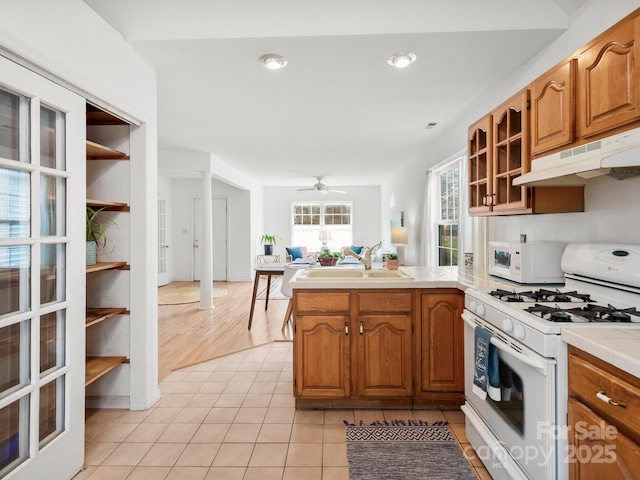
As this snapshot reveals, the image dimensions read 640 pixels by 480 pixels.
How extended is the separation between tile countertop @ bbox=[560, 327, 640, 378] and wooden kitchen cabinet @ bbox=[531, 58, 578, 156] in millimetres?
925

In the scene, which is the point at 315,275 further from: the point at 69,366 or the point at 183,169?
the point at 183,169

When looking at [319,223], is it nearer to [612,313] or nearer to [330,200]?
[330,200]

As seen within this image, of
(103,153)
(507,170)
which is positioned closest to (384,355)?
(507,170)

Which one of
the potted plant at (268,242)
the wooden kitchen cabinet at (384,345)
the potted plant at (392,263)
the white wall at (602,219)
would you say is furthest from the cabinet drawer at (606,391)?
the potted plant at (268,242)

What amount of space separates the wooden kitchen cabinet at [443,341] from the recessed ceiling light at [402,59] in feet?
5.09

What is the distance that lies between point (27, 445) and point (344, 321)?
166 centimetres

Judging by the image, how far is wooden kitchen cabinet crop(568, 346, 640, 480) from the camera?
0.97m

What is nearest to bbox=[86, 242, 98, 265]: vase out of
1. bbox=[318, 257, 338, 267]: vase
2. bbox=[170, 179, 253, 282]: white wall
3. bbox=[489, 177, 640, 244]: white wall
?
bbox=[318, 257, 338, 267]: vase

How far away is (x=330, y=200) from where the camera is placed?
9.70 meters

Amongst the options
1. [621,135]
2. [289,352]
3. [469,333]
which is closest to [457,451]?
[469,333]

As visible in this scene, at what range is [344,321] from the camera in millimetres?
2367

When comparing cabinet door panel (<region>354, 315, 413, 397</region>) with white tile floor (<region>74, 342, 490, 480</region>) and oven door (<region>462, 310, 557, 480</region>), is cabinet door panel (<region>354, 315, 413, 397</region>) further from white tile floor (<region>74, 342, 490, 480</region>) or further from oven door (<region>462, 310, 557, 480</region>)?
oven door (<region>462, 310, 557, 480</region>)

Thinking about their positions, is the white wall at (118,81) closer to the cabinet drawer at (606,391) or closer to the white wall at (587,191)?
the cabinet drawer at (606,391)

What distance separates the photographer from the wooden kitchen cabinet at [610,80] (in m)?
1.35
